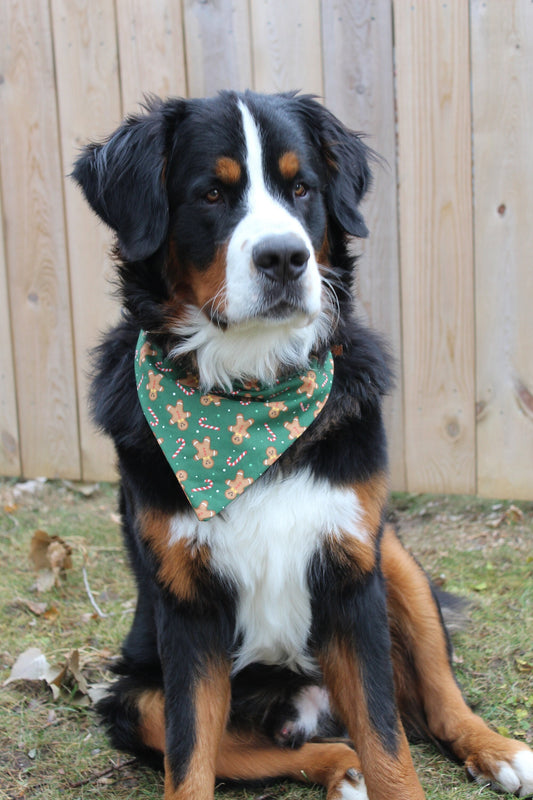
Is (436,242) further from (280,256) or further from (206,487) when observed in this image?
(206,487)

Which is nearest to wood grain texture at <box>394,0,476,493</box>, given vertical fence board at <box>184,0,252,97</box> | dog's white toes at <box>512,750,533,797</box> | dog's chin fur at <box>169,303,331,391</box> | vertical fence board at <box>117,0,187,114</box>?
vertical fence board at <box>184,0,252,97</box>

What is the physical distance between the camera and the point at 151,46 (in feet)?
13.5

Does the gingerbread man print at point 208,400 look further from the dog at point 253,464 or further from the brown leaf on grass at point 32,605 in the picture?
the brown leaf on grass at point 32,605

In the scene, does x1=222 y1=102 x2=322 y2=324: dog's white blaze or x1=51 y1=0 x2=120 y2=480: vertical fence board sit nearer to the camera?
x1=222 y1=102 x2=322 y2=324: dog's white blaze

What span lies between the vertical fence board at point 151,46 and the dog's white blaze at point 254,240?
84.0 inches

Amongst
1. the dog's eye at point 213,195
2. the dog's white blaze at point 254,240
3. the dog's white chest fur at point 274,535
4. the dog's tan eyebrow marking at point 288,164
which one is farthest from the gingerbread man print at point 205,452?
the dog's tan eyebrow marking at point 288,164

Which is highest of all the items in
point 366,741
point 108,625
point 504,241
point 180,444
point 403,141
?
point 403,141

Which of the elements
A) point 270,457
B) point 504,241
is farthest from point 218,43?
point 270,457

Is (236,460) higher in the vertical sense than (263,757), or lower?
higher

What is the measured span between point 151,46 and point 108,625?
2757mm

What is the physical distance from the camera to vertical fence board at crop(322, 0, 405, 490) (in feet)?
12.5

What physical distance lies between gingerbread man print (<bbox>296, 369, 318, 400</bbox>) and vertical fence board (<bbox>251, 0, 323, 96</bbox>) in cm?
208

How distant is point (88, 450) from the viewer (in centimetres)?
463

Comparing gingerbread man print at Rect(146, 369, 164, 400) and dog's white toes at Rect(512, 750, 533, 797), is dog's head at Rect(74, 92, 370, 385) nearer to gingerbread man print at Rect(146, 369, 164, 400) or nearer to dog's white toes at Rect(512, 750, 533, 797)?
gingerbread man print at Rect(146, 369, 164, 400)
